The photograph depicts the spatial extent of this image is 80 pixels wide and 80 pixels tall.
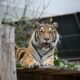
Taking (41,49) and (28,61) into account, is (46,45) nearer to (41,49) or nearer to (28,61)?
(41,49)

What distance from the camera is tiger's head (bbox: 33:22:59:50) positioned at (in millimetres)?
3682

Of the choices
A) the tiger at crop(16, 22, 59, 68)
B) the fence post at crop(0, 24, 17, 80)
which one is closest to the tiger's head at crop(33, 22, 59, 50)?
the tiger at crop(16, 22, 59, 68)

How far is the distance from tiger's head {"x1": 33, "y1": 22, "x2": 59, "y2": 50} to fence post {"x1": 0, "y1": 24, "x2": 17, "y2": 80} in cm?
94

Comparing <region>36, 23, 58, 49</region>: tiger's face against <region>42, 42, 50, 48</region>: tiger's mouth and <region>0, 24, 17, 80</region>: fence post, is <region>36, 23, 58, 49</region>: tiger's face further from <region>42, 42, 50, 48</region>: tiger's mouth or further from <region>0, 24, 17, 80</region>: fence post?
<region>0, 24, 17, 80</region>: fence post

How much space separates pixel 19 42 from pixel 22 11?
1.56 meters

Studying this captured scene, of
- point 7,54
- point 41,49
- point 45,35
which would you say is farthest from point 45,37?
point 7,54

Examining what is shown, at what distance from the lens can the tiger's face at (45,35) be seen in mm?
3680

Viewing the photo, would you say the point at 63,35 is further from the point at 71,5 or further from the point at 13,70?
the point at 13,70

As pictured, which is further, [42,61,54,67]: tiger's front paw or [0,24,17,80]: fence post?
[42,61,54,67]: tiger's front paw

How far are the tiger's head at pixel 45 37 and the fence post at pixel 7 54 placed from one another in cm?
94

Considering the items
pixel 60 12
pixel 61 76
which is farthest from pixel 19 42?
pixel 60 12

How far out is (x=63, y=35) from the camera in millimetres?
6582

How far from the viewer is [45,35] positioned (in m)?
3.76

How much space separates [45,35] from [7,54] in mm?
1098
